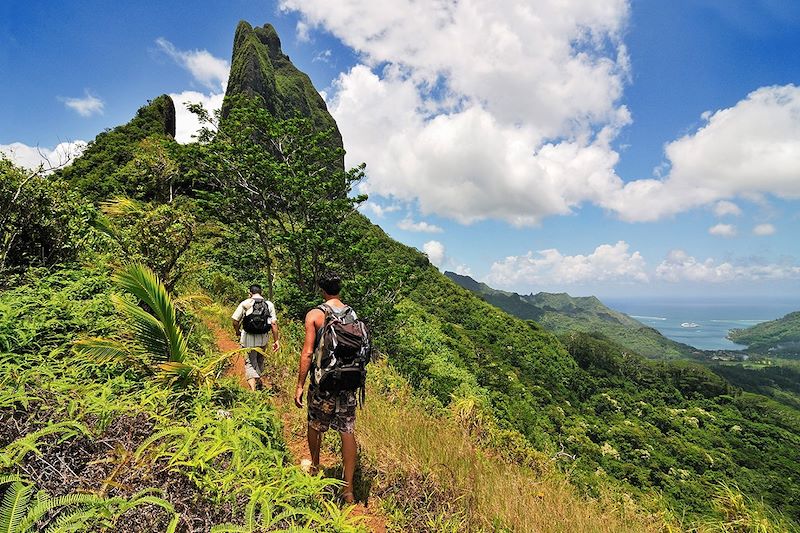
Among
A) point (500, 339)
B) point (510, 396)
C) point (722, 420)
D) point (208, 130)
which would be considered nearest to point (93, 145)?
point (208, 130)

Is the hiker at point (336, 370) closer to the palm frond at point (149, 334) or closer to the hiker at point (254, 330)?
the palm frond at point (149, 334)

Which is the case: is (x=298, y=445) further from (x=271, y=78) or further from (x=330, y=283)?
(x=271, y=78)

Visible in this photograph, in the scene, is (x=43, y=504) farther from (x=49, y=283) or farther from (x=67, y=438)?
(x=49, y=283)

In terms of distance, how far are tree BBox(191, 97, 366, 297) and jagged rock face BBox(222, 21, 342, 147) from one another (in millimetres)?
42583

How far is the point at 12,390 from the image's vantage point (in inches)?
85.4

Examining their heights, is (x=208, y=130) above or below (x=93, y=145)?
below

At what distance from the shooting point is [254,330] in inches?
211

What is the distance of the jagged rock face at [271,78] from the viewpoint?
59750 millimetres

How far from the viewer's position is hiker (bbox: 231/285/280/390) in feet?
17.5

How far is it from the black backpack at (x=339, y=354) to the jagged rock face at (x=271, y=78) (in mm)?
52183

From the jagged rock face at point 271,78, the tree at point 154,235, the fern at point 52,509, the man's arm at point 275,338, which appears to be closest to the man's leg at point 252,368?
the man's arm at point 275,338

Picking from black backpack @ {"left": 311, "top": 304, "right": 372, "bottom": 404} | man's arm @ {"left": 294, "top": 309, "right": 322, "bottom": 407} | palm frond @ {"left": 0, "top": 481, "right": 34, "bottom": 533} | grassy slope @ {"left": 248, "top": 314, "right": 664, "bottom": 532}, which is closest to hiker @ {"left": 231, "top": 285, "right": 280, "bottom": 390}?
grassy slope @ {"left": 248, "top": 314, "right": 664, "bottom": 532}

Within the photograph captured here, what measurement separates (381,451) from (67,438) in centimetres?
244

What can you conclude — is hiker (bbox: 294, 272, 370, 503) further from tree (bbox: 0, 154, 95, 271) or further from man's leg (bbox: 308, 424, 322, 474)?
tree (bbox: 0, 154, 95, 271)
